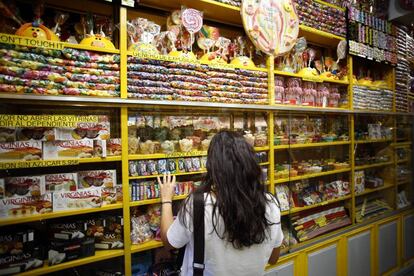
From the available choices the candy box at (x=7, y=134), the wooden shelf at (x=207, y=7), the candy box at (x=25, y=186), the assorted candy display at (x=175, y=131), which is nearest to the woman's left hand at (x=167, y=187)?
the assorted candy display at (x=175, y=131)

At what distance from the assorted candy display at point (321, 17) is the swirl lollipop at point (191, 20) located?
Result: 1140mm

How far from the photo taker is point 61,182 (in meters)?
1.66

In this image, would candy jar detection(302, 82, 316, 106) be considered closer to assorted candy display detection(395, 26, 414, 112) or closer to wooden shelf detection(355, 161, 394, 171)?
wooden shelf detection(355, 161, 394, 171)

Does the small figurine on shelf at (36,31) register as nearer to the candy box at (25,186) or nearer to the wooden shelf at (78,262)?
the candy box at (25,186)

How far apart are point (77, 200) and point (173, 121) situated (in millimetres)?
847

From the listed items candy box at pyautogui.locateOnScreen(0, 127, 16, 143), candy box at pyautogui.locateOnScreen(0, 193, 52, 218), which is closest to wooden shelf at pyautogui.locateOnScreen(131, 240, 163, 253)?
candy box at pyautogui.locateOnScreen(0, 193, 52, 218)

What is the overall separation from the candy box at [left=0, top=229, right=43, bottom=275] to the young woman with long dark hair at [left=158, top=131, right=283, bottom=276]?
0.82 meters

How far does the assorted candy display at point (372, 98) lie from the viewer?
3.26 meters

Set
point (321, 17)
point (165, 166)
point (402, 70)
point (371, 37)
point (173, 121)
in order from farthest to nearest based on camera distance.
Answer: point (402, 70) → point (371, 37) → point (321, 17) → point (173, 121) → point (165, 166)

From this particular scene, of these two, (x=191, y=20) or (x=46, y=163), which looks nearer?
(x=46, y=163)

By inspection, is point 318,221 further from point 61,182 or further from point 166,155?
point 61,182

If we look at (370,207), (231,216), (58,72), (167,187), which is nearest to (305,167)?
(370,207)

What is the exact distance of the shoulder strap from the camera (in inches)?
49.3

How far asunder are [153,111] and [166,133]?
0.20 meters
